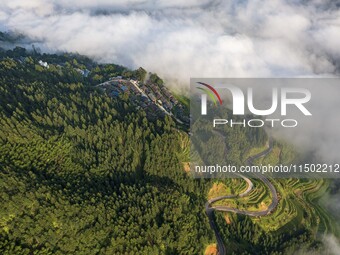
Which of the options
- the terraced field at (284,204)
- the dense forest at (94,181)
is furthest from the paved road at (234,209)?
the dense forest at (94,181)

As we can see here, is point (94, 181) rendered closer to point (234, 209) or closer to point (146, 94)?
point (234, 209)

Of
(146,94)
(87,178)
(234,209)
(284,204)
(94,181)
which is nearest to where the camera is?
(87,178)

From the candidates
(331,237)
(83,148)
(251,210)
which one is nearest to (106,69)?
(83,148)

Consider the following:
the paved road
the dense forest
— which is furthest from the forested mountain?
the paved road

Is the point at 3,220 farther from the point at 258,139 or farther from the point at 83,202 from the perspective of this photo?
the point at 258,139

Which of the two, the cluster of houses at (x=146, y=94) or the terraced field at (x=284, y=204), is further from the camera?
the cluster of houses at (x=146, y=94)

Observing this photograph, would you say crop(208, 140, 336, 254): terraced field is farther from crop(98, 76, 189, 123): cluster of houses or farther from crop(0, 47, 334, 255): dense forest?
crop(98, 76, 189, 123): cluster of houses

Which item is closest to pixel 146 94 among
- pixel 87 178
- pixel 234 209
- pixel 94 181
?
pixel 94 181

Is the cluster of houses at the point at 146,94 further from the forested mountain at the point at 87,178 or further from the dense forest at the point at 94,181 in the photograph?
the forested mountain at the point at 87,178
